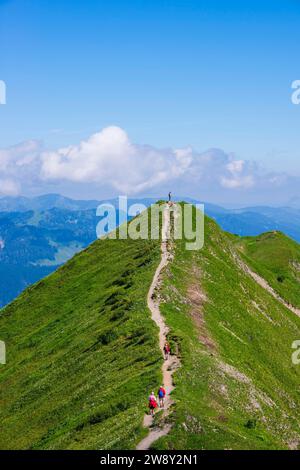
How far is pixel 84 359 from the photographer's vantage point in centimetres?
6988

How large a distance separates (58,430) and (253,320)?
46100mm

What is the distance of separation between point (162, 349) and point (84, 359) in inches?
637

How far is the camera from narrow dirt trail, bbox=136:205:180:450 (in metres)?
38.8

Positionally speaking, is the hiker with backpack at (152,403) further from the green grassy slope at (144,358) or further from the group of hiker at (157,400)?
the green grassy slope at (144,358)

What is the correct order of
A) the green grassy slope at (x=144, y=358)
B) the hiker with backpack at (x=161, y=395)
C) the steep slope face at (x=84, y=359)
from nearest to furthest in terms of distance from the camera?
the hiker with backpack at (x=161, y=395) < the green grassy slope at (x=144, y=358) < the steep slope face at (x=84, y=359)

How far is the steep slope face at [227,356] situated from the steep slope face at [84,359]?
12.2 feet

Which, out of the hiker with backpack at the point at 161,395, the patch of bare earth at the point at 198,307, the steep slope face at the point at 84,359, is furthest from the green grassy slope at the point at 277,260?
the hiker with backpack at the point at 161,395

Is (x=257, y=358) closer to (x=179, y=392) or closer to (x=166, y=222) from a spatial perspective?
(x=179, y=392)

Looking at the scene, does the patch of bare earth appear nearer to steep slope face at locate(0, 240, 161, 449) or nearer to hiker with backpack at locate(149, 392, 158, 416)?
steep slope face at locate(0, 240, 161, 449)

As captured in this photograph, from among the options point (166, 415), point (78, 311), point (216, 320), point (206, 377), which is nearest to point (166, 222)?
point (78, 311)

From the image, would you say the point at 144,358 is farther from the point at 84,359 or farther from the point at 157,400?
the point at 84,359

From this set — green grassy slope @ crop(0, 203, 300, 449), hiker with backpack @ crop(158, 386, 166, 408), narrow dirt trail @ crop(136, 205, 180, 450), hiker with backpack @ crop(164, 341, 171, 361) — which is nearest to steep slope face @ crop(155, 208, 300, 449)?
green grassy slope @ crop(0, 203, 300, 449)

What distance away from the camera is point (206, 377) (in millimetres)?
51875

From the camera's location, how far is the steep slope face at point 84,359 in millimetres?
48438
